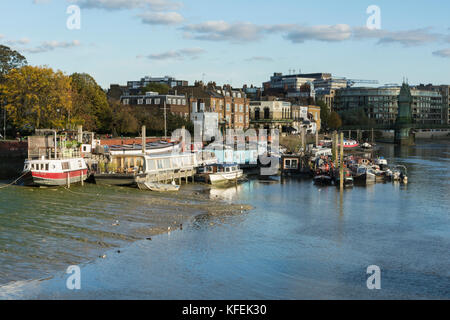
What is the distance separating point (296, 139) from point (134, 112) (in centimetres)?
3876

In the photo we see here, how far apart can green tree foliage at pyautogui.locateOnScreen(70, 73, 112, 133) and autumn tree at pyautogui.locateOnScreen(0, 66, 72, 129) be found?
13.1ft

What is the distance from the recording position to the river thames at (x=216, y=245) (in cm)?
2305

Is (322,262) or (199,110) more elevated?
(199,110)

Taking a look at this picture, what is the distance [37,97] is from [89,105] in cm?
1086

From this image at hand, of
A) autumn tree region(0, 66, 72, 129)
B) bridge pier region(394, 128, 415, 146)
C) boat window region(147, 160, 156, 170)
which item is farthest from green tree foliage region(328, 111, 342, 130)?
boat window region(147, 160, 156, 170)

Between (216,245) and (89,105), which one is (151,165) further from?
(89,105)

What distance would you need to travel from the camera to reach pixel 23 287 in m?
22.1

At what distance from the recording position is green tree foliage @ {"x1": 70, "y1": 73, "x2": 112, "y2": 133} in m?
74.1

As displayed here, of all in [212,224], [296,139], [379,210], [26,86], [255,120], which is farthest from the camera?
[255,120]

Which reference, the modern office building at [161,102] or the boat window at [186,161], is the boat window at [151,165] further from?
the modern office building at [161,102]
